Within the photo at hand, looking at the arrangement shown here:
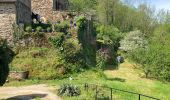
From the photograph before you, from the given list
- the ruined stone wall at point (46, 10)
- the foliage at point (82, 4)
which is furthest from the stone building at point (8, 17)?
the foliage at point (82, 4)

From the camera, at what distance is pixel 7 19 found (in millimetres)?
42719

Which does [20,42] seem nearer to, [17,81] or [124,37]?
[17,81]

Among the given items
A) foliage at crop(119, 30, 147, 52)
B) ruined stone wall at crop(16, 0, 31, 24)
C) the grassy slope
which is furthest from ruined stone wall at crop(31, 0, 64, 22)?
foliage at crop(119, 30, 147, 52)

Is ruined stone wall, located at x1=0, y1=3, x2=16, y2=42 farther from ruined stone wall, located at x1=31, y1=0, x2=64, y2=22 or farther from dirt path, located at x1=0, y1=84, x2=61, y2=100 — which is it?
ruined stone wall, located at x1=31, y1=0, x2=64, y2=22

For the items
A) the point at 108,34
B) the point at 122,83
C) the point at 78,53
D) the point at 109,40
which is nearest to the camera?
the point at 122,83

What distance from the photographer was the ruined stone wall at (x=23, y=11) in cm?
4428

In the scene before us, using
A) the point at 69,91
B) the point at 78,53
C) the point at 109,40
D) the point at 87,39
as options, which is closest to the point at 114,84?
the point at 78,53

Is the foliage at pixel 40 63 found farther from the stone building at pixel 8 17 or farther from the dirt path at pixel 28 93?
the dirt path at pixel 28 93

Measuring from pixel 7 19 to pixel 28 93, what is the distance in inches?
531

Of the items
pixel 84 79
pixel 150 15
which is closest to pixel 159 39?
pixel 150 15

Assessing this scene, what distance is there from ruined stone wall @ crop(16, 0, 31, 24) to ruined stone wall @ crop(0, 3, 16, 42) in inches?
40.3

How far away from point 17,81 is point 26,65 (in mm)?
2459

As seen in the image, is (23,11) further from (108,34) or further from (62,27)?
(108,34)

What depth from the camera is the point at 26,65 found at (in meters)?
39.1
